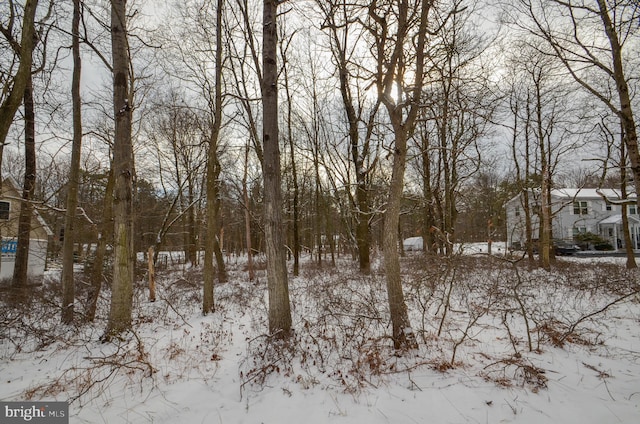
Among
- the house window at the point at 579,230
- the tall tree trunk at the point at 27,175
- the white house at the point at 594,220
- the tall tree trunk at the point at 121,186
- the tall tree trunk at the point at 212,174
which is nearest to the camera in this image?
the tall tree trunk at the point at 121,186

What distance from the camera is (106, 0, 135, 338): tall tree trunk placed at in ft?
17.7

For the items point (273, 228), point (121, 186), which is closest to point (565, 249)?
point (273, 228)

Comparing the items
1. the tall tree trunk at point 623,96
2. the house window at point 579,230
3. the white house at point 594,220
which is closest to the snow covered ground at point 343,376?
the tall tree trunk at point 623,96

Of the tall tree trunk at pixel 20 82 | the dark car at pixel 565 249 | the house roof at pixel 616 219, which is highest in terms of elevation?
the tall tree trunk at pixel 20 82

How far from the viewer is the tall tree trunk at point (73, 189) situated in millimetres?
6621

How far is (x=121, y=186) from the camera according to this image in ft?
17.8

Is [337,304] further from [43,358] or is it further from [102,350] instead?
[43,358]

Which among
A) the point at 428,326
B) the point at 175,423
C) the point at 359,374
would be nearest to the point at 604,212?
the point at 428,326

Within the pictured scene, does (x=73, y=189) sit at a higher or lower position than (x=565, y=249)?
higher

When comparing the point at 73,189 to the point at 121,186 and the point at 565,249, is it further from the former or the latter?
the point at 565,249

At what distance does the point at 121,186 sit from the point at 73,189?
7.79ft

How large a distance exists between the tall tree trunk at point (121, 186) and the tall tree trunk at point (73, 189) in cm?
192

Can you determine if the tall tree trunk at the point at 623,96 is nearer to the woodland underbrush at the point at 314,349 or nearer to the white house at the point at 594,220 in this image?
the woodland underbrush at the point at 314,349

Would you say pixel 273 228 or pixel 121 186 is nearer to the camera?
pixel 273 228
